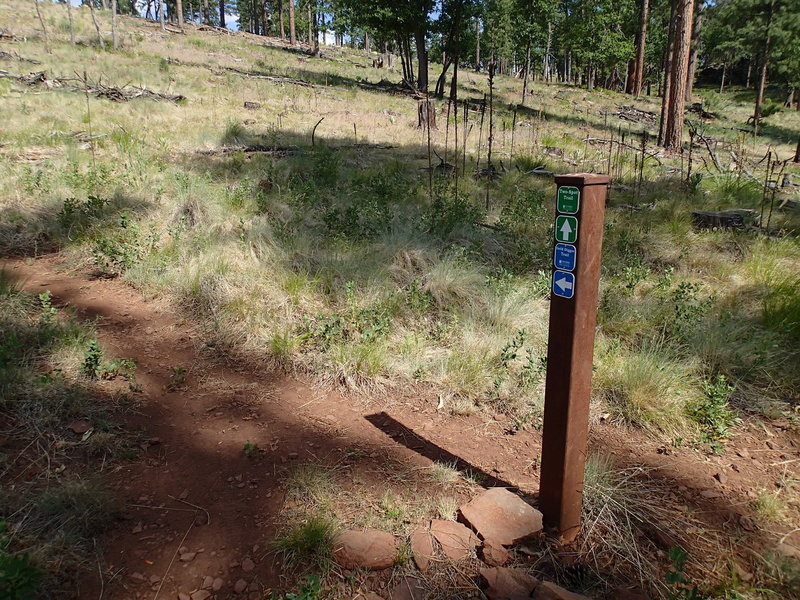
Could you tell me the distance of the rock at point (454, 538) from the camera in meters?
2.29

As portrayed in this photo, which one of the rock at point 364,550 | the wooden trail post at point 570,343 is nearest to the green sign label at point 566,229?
the wooden trail post at point 570,343

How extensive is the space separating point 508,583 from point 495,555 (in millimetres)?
155

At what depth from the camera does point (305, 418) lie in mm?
3357

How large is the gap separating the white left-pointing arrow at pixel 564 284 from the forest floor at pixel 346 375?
3.90 ft

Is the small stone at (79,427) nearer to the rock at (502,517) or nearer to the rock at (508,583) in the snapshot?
the rock at (502,517)

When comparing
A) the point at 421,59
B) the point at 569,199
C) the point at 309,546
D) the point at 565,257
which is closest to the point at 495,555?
the point at 309,546

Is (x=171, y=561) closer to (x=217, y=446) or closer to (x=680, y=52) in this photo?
(x=217, y=446)

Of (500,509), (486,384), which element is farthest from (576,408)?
(486,384)

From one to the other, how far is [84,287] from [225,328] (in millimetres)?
1666

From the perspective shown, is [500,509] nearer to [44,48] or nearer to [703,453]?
[703,453]

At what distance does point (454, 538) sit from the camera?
92.4 inches

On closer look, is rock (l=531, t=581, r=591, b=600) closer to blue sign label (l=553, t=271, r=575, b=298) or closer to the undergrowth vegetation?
blue sign label (l=553, t=271, r=575, b=298)

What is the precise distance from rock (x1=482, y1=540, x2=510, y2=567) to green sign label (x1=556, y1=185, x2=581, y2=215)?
1.50 metres

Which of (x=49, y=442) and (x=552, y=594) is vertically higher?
(x=49, y=442)
